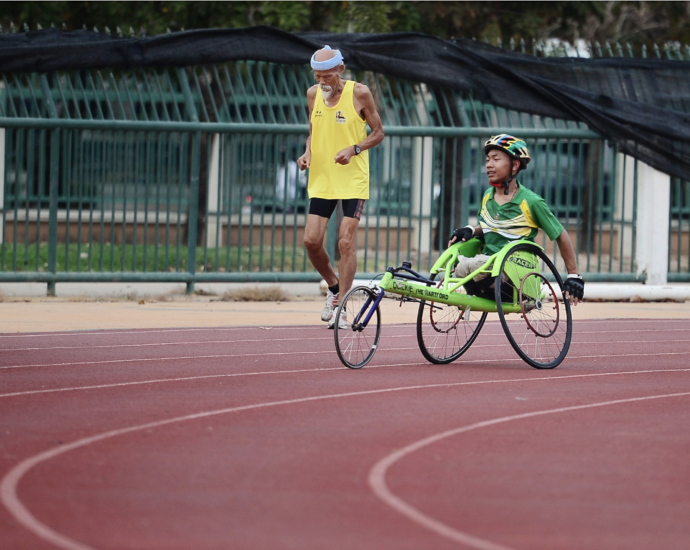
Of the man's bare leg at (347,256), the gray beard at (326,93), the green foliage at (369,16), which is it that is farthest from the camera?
the green foliage at (369,16)

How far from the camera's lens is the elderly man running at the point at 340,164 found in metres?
10.7

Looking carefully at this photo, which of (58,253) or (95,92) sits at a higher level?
(95,92)

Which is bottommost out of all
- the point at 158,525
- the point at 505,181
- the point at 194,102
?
the point at 158,525

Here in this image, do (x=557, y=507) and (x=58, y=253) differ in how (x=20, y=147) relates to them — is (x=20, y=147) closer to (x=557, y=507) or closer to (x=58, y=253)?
(x=58, y=253)

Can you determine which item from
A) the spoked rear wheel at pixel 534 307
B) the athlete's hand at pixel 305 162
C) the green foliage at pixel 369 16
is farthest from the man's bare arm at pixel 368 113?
the green foliage at pixel 369 16

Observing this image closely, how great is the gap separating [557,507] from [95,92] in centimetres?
1039

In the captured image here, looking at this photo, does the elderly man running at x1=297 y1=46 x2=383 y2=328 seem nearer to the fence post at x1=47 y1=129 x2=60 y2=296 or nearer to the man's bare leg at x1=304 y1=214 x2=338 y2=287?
the man's bare leg at x1=304 y1=214 x2=338 y2=287

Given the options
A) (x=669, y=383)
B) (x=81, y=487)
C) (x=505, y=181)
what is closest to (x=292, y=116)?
(x=505, y=181)

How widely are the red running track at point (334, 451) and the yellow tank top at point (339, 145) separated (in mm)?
1595

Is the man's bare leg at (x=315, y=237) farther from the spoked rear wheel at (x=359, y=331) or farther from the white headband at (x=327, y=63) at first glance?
the spoked rear wheel at (x=359, y=331)

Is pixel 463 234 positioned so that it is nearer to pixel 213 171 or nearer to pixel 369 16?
pixel 213 171

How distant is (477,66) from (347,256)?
5.29 m

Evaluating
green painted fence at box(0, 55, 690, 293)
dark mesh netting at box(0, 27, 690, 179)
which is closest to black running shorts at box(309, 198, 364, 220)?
green painted fence at box(0, 55, 690, 293)

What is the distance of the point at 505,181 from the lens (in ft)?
30.1
